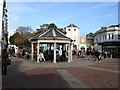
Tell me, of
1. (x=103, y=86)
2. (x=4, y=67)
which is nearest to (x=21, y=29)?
(x=4, y=67)

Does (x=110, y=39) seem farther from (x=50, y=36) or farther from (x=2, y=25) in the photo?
(x=50, y=36)

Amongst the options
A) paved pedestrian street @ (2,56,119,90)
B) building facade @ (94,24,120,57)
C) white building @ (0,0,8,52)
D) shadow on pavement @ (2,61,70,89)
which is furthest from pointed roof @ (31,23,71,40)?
building facade @ (94,24,120,57)

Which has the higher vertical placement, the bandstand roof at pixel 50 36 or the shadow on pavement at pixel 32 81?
the bandstand roof at pixel 50 36

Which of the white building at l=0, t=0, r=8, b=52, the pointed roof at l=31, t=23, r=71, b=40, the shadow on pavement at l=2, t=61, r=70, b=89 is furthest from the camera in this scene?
the pointed roof at l=31, t=23, r=71, b=40

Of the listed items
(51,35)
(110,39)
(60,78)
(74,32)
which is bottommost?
(60,78)

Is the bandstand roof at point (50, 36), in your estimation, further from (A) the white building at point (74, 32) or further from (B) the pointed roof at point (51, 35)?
(A) the white building at point (74, 32)

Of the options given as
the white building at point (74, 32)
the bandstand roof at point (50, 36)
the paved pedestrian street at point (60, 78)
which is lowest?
the paved pedestrian street at point (60, 78)

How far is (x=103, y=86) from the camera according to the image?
1305 centimetres

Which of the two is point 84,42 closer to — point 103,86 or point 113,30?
point 113,30

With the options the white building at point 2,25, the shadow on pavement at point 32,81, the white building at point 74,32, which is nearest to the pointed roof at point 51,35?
the white building at point 2,25

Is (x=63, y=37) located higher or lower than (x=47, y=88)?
higher

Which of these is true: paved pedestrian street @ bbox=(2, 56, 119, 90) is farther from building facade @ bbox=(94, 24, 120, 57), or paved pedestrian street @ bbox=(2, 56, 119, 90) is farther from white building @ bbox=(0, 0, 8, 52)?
building facade @ bbox=(94, 24, 120, 57)

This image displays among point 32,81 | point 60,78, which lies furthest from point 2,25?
point 32,81

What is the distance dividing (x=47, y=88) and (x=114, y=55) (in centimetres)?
4588
